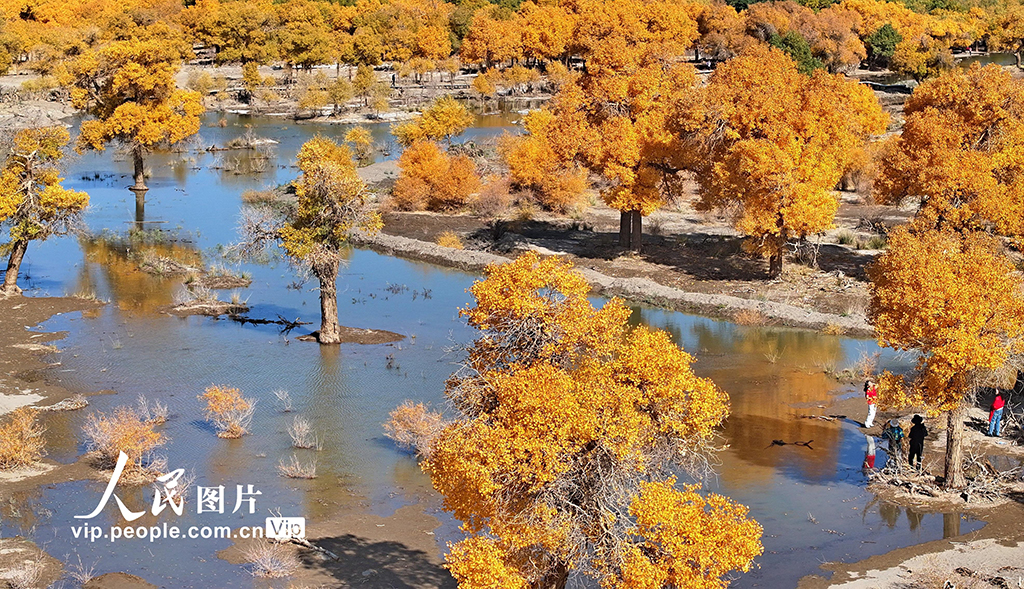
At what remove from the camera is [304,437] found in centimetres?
2348

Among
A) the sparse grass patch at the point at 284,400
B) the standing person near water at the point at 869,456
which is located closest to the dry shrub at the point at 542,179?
the sparse grass patch at the point at 284,400

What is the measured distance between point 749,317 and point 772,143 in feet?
19.4

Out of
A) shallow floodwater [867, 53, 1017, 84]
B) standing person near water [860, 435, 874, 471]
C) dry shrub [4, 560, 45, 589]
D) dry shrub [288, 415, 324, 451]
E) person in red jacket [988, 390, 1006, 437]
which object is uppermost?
shallow floodwater [867, 53, 1017, 84]

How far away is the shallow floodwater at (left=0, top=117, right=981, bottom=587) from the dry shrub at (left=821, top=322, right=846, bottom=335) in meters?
0.20

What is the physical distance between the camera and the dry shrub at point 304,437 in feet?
76.3

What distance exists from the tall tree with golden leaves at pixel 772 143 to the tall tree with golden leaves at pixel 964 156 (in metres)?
1.99

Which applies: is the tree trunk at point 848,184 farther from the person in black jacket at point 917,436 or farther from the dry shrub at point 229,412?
the dry shrub at point 229,412

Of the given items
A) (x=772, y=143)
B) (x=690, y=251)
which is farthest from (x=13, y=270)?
(x=772, y=143)

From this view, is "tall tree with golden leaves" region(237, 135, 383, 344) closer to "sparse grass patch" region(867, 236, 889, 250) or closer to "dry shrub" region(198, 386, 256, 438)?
"dry shrub" region(198, 386, 256, 438)

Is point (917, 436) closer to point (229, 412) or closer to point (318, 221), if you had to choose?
point (229, 412)

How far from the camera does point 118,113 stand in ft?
166

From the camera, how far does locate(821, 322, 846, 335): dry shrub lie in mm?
32000

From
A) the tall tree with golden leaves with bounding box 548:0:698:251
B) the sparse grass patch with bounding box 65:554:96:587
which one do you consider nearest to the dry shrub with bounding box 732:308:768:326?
the tall tree with golden leaves with bounding box 548:0:698:251

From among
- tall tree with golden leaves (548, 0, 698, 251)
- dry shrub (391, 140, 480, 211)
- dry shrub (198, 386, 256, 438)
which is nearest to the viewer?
dry shrub (198, 386, 256, 438)
